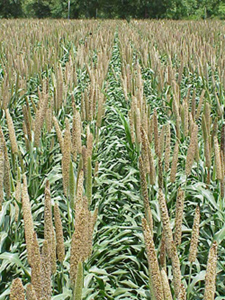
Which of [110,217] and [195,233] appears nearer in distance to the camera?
[195,233]

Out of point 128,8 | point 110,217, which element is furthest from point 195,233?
point 128,8

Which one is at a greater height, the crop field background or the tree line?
the tree line

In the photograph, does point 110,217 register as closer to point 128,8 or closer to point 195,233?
point 195,233

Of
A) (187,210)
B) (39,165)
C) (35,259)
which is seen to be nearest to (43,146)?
(39,165)

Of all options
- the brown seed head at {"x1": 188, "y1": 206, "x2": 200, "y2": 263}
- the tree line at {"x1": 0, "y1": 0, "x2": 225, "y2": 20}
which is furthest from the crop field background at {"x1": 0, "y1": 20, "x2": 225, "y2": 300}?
the tree line at {"x1": 0, "y1": 0, "x2": 225, "y2": 20}

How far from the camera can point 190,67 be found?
21.2 ft

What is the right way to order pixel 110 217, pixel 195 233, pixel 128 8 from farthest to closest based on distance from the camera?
pixel 128 8
pixel 110 217
pixel 195 233

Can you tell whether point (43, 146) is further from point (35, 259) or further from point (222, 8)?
point (222, 8)

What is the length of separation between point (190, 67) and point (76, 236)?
561 cm

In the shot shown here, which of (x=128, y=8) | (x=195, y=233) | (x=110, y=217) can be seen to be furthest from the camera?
(x=128, y=8)

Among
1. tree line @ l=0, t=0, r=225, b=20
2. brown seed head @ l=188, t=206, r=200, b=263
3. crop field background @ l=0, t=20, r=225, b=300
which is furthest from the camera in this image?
tree line @ l=0, t=0, r=225, b=20

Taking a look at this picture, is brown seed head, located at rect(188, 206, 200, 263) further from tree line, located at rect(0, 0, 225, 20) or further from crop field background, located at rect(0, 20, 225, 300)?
tree line, located at rect(0, 0, 225, 20)

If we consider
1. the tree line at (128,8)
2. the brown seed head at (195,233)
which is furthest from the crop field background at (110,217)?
the tree line at (128,8)

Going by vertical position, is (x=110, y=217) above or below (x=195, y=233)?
below
